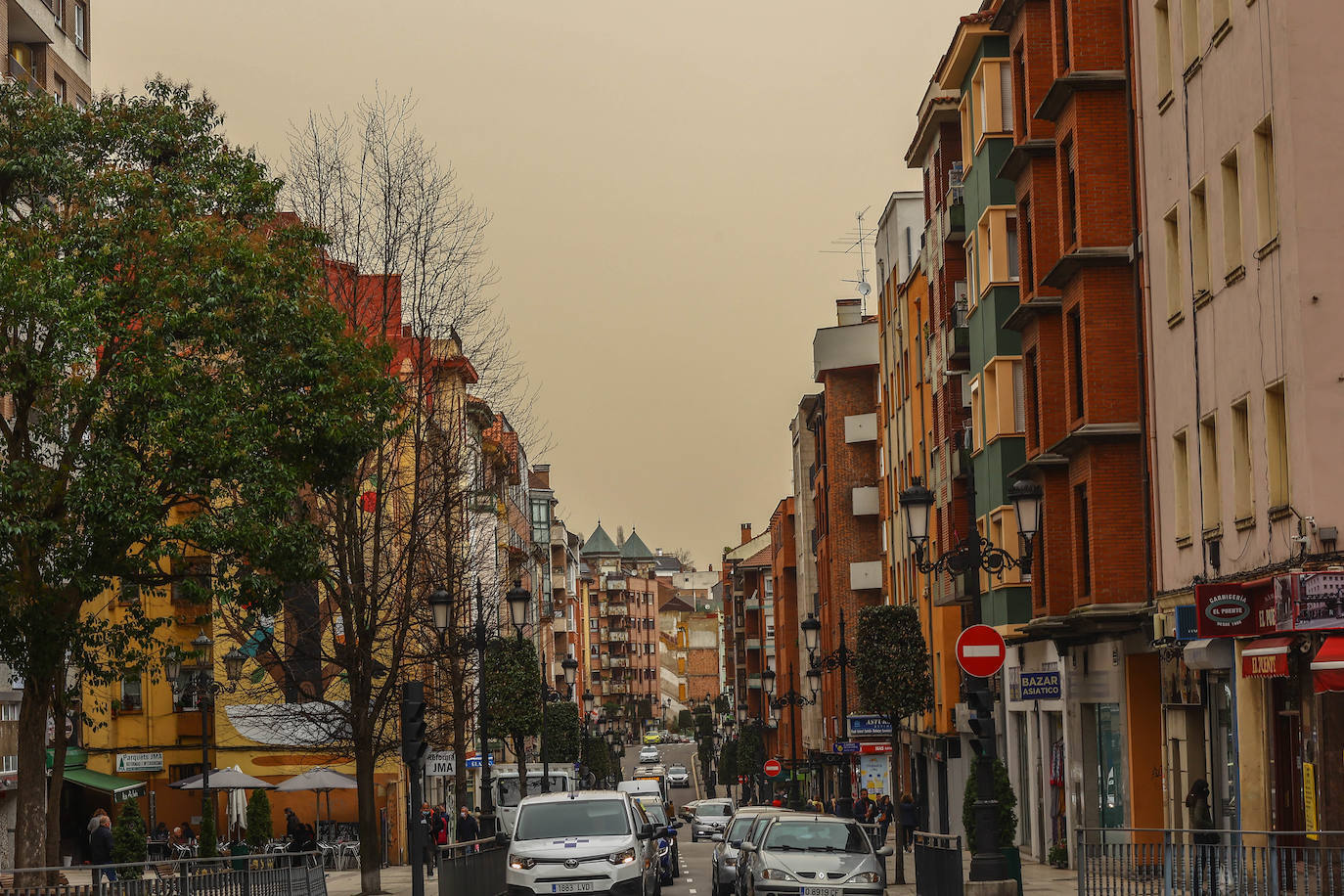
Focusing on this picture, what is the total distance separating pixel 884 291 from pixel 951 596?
22.8 meters

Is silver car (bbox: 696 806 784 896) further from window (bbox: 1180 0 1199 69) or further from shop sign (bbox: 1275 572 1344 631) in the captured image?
window (bbox: 1180 0 1199 69)

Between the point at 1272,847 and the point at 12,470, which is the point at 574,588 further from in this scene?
the point at 1272,847

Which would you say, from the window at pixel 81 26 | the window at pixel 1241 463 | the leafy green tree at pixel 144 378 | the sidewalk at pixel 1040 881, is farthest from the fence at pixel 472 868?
the window at pixel 81 26

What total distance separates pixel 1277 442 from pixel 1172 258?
6.13m

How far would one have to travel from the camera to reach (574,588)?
16138 cm

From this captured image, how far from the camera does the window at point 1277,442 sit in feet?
75.2

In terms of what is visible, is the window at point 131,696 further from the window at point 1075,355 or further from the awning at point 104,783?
the window at point 1075,355

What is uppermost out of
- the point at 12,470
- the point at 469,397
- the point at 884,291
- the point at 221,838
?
the point at 884,291

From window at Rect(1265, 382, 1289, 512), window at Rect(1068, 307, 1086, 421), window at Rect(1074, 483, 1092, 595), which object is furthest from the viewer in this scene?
window at Rect(1074, 483, 1092, 595)

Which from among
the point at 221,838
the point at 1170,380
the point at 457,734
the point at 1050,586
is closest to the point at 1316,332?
the point at 1170,380

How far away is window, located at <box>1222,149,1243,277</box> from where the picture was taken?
2469 centimetres

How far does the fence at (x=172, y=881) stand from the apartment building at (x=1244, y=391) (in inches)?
502

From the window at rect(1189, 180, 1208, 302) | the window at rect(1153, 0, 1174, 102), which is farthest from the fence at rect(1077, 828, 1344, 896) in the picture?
the window at rect(1153, 0, 1174, 102)

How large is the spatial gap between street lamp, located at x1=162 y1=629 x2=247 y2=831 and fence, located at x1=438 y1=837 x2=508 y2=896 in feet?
17.7
